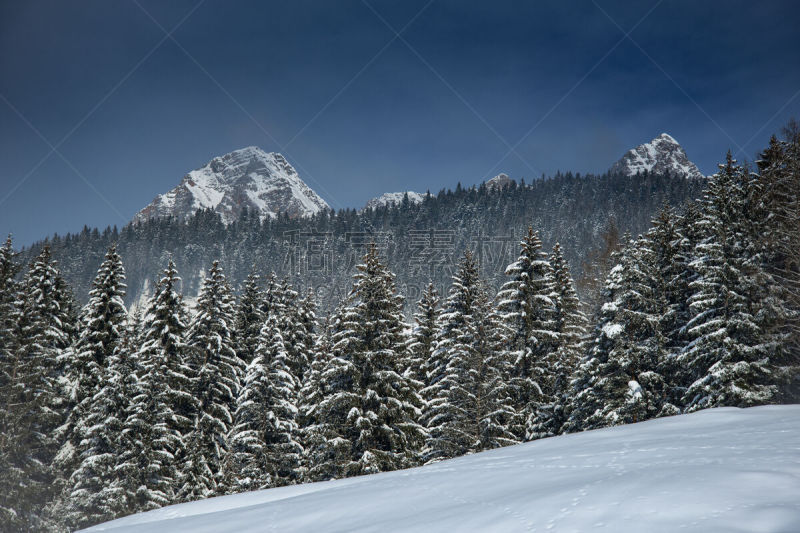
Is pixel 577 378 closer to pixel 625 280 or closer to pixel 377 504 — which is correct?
pixel 625 280

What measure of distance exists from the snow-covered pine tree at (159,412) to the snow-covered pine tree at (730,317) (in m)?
24.2

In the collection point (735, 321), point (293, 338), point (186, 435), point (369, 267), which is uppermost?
point (369, 267)

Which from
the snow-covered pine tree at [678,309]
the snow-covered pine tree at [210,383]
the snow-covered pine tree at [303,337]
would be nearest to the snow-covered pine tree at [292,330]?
the snow-covered pine tree at [303,337]

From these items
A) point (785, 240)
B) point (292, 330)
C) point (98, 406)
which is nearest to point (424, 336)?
point (292, 330)

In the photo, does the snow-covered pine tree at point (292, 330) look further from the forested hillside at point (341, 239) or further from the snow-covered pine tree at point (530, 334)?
the forested hillside at point (341, 239)

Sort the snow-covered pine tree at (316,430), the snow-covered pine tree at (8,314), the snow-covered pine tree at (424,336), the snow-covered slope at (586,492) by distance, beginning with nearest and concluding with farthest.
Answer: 1. the snow-covered slope at (586,492)
2. the snow-covered pine tree at (316,430)
3. the snow-covered pine tree at (8,314)
4. the snow-covered pine tree at (424,336)

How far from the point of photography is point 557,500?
6648 millimetres

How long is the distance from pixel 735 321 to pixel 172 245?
18886cm

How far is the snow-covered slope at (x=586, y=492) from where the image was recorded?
5.52 m

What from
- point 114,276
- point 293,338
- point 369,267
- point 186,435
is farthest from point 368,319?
point 114,276

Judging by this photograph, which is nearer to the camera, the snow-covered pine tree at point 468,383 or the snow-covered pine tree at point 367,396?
the snow-covered pine tree at point 367,396

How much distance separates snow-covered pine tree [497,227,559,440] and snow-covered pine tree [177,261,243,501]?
1569cm

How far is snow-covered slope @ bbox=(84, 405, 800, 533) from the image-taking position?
552 cm

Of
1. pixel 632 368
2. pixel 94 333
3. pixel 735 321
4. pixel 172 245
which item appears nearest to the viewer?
pixel 735 321
